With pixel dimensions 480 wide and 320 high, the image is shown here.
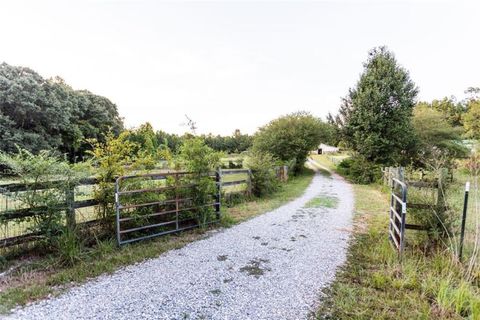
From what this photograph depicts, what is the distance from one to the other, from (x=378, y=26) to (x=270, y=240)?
11.5 meters

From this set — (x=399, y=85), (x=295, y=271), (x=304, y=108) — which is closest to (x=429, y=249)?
(x=295, y=271)

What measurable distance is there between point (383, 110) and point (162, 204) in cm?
1692

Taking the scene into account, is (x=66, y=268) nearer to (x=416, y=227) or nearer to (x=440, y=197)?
(x=416, y=227)

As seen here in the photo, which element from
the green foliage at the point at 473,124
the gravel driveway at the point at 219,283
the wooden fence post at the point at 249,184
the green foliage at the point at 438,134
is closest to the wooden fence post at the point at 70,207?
the gravel driveway at the point at 219,283

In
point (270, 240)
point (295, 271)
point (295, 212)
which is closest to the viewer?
point (295, 271)

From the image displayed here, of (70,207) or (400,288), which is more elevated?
(70,207)

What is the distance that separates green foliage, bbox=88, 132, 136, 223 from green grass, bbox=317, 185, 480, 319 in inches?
160

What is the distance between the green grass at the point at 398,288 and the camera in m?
2.74

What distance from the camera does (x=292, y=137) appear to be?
1969cm

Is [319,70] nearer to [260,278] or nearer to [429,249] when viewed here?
[429,249]

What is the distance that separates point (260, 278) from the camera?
3580mm

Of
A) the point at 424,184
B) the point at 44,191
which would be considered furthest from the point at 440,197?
the point at 44,191

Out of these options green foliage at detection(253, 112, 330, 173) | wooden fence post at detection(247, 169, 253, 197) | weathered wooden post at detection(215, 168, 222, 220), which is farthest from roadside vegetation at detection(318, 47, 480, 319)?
green foliage at detection(253, 112, 330, 173)

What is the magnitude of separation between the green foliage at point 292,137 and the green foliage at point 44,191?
15.8 metres
